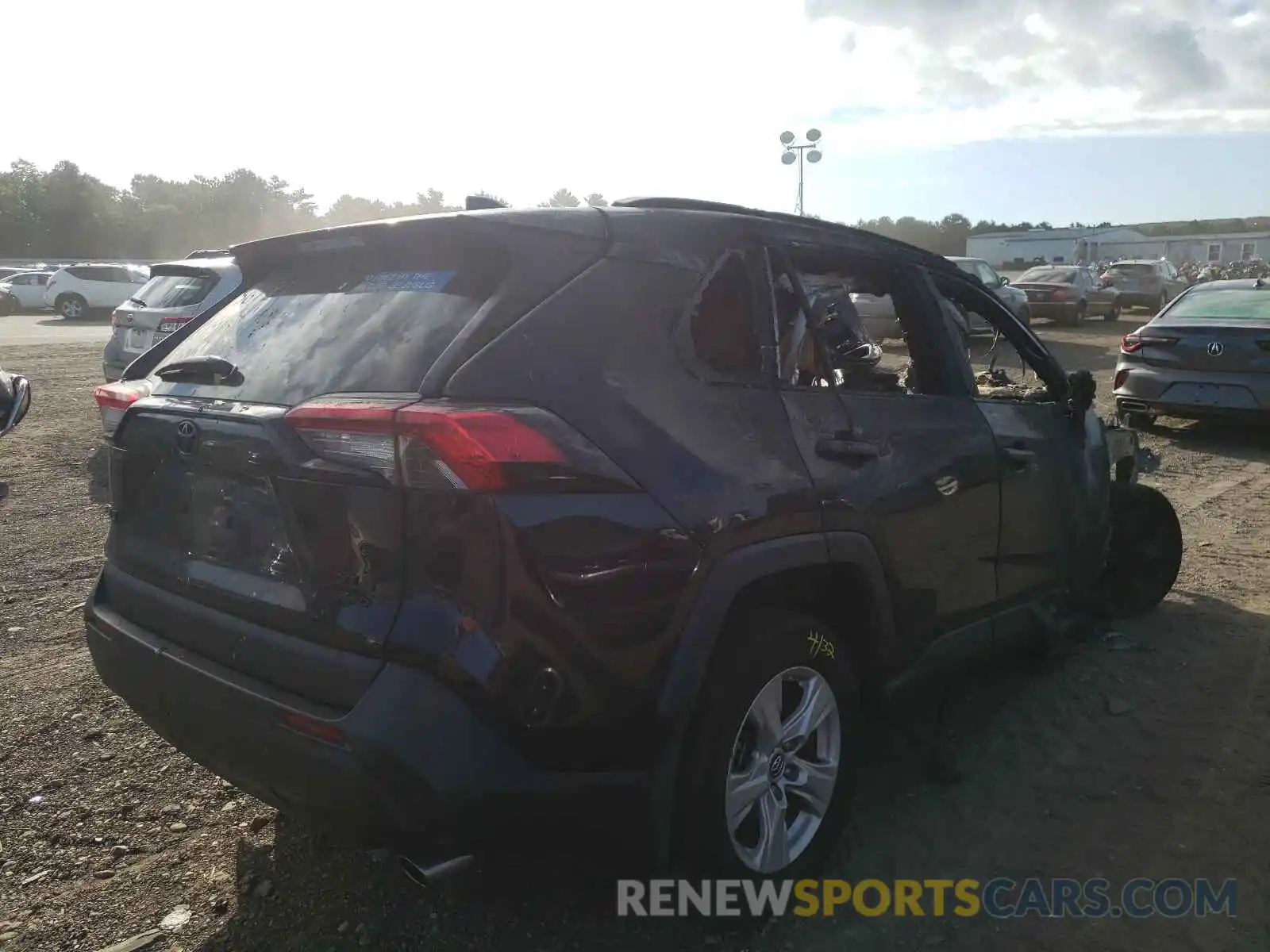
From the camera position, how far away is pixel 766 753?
2492 mm

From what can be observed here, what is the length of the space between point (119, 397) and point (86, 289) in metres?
28.9

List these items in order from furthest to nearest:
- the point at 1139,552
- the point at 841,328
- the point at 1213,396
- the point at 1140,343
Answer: the point at 1140,343 → the point at 1213,396 → the point at 1139,552 → the point at 841,328

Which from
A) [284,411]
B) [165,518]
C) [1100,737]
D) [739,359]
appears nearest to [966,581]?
[1100,737]

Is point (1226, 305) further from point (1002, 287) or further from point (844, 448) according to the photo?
point (1002, 287)

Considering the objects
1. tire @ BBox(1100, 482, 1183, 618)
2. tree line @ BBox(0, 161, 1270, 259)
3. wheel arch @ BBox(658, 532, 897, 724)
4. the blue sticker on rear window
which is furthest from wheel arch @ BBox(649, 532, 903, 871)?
tree line @ BBox(0, 161, 1270, 259)

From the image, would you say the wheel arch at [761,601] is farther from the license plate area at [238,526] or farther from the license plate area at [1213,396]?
the license plate area at [1213,396]

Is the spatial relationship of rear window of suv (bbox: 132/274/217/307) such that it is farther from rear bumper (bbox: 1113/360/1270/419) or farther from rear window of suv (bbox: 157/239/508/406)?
rear bumper (bbox: 1113/360/1270/419)

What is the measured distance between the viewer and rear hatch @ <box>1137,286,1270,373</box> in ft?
28.3

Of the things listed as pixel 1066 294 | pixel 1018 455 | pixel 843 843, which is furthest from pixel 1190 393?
pixel 1066 294

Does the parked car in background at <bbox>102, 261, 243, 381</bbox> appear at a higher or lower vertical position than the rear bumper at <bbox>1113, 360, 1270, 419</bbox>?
higher

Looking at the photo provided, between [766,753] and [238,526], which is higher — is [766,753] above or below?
below

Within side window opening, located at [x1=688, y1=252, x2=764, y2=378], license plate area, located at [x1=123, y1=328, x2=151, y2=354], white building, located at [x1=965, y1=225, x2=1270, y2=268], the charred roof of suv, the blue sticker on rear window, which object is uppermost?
white building, located at [x1=965, y1=225, x2=1270, y2=268]

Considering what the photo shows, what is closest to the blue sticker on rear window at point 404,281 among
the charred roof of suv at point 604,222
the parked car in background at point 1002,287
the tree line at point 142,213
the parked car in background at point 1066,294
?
the charred roof of suv at point 604,222

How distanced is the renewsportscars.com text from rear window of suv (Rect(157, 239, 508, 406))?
4.93ft
